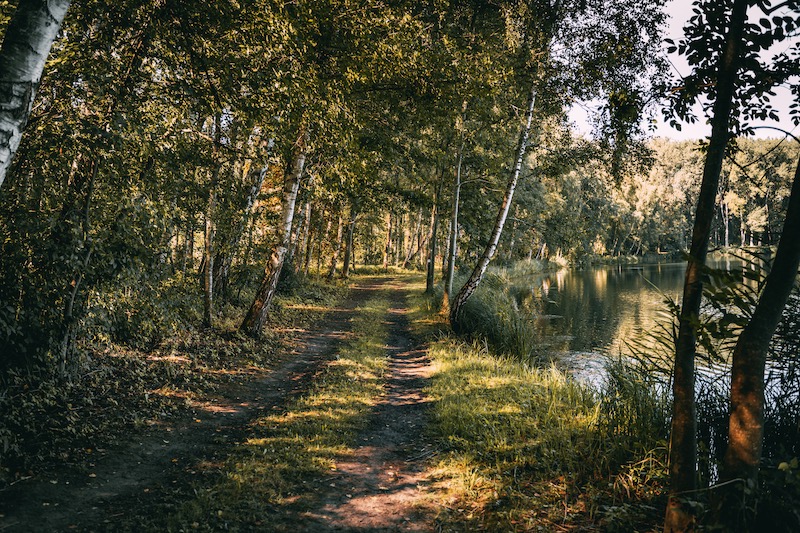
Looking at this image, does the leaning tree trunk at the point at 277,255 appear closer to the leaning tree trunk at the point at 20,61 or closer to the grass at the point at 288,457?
the grass at the point at 288,457

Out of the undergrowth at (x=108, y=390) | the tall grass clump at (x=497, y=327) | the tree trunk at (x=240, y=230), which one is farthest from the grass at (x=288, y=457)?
the tall grass clump at (x=497, y=327)

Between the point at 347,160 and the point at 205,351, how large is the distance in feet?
16.1

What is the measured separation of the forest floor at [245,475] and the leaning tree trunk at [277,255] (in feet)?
9.31

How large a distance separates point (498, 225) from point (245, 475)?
32.1ft

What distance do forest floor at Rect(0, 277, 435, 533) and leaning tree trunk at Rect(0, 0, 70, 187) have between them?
294 centimetres

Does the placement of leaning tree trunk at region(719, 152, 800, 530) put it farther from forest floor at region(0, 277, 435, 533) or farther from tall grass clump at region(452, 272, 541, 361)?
tall grass clump at region(452, 272, 541, 361)

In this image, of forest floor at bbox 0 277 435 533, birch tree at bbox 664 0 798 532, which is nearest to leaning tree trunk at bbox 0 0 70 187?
forest floor at bbox 0 277 435 533

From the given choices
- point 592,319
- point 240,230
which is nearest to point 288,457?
point 240,230

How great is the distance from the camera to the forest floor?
151 inches

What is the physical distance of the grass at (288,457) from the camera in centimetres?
399

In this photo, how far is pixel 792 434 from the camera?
4422 millimetres

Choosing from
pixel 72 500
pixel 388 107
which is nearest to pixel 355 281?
pixel 388 107

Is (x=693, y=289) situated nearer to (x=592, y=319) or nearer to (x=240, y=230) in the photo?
(x=240, y=230)

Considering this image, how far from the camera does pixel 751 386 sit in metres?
2.95
